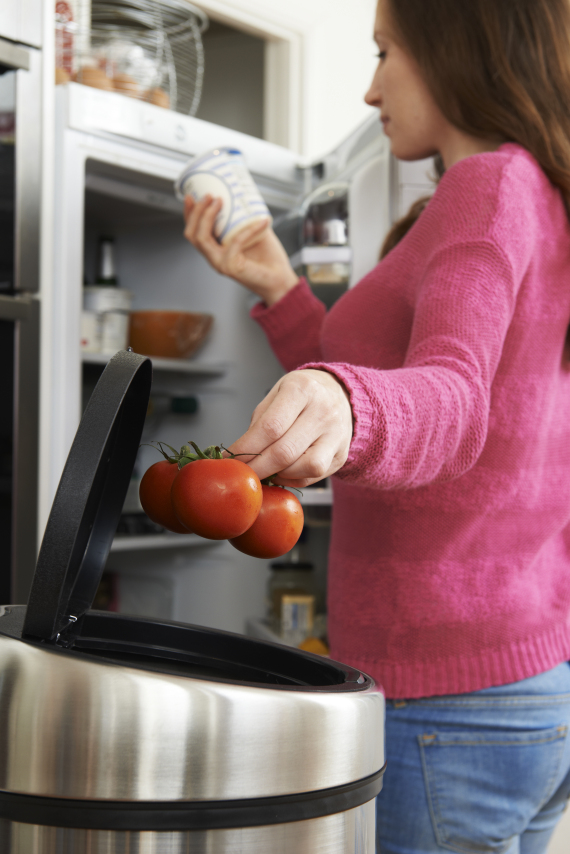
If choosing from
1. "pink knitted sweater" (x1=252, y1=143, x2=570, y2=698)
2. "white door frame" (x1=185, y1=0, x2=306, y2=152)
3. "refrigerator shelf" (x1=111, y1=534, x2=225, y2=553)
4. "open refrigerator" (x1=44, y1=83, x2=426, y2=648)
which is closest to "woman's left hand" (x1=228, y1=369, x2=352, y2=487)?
"pink knitted sweater" (x1=252, y1=143, x2=570, y2=698)

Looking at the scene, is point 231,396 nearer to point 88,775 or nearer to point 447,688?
point 447,688

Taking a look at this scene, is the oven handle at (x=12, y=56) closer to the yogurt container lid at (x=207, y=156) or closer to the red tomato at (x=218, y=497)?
the yogurt container lid at (x=207, y=156)

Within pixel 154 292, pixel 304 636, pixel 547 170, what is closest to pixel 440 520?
pixel 547 170

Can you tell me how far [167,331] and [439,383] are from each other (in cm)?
122

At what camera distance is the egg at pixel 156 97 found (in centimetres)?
143

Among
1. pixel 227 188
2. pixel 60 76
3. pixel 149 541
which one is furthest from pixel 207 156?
pixel 149 541

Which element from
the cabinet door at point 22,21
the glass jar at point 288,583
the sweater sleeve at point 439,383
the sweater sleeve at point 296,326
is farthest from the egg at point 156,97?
the sweater sleeve at point 439,383

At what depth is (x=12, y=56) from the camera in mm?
1119

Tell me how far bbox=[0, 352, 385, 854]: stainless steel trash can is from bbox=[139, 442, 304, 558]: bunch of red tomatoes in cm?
6

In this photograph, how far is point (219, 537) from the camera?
1.33 feet

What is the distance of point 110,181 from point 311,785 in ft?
4.10

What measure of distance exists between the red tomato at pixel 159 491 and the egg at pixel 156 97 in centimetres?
118

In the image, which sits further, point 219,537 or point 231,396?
point 231,396

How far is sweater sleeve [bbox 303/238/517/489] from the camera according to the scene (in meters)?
0.45
